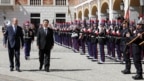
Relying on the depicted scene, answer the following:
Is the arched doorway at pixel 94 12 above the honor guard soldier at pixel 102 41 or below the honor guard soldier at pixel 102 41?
above

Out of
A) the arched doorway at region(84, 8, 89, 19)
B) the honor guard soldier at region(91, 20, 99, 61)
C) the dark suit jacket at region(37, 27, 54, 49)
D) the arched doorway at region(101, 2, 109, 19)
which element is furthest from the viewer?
the arched doorway at region(84, 8, 89, 19)

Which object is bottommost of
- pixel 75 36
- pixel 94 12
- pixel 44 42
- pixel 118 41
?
pixel 75 36

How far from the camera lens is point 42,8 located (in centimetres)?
6781

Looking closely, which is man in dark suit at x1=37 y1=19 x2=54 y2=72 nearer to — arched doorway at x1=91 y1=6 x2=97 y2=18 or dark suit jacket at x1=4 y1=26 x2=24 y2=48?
dark suit jacket at x1=4 y1=26 x2=24 y2=48

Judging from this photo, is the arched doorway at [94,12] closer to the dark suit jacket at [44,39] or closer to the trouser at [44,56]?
the dark suit jacket at [44,39]

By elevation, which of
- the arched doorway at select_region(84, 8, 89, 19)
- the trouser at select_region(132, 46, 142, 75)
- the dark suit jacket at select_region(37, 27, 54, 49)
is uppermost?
the arched doorway at select_region(84, 8, 89, 19)

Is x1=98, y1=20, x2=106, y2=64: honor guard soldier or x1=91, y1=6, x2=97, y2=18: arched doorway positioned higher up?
x1=91, y1=6, x2=97, y2=18: arched doorway

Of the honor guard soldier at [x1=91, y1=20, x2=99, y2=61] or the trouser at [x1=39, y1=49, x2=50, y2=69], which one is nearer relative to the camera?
the trouser at [x1=39, y1=49, x2=50, y2=69]

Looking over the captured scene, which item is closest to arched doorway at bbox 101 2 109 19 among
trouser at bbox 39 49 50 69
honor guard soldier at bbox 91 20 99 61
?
honor guard soldier at bbox 91 20 99 61

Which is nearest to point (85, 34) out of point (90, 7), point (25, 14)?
point (90, 7)

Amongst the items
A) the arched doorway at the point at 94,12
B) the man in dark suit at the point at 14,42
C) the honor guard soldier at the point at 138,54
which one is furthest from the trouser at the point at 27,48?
the arched doorway at the point at 94,12

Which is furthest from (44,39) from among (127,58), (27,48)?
(27,48)

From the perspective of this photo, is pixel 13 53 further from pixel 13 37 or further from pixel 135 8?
pixel 135 8

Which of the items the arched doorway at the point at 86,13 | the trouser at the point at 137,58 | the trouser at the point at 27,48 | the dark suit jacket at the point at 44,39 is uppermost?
the arched doorway at the point at 86,13
